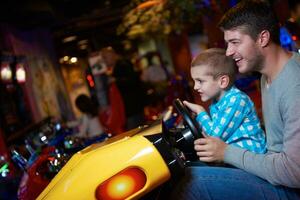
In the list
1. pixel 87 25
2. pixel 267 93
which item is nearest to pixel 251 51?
pixel 267 93

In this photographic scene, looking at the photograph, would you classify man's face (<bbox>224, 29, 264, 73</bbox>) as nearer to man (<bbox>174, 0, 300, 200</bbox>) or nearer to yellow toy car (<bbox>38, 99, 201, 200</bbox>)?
man (<bbox>174, 0, 300, 200</bbox>)

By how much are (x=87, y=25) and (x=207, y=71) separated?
11.4 m

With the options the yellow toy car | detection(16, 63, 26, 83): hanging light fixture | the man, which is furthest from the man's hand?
detection(16, 63, 26, 83): hanging light fixture

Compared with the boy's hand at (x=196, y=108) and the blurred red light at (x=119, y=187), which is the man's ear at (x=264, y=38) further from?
the blurred red light at (x=119, y=187)

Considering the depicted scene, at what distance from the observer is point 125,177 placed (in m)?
1.46

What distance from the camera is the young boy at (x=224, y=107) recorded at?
196cm

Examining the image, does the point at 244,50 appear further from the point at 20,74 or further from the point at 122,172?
the point at 20,74

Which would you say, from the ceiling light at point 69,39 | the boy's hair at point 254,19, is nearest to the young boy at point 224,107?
the boy's hair at point 254,19

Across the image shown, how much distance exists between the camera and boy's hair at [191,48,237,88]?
2090 mm

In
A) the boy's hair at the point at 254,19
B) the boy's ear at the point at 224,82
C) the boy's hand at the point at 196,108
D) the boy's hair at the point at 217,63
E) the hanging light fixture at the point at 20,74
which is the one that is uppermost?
the hanging light fixture at the point at 20,74

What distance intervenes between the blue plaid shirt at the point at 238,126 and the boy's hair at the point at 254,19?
1.42 ft

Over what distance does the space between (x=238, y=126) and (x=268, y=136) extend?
0.23m

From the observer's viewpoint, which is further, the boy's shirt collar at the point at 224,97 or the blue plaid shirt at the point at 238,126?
the boy's shirt collar at the point at 224,97

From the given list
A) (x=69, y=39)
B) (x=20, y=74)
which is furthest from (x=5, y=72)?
(x=69, y=39)
